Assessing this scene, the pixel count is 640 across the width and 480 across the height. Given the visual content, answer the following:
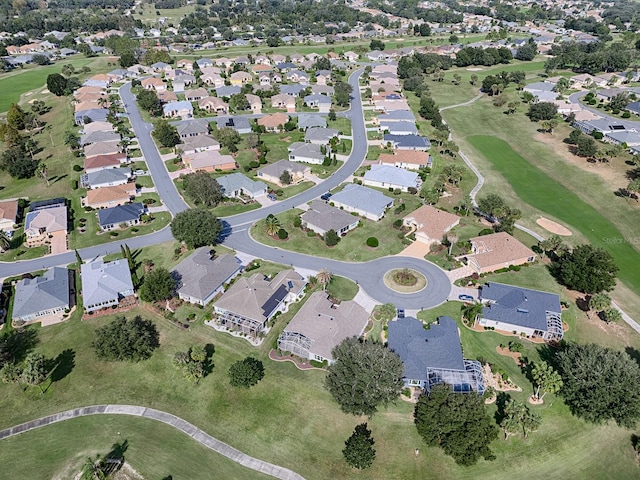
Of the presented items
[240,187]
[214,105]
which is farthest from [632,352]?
[214,105]

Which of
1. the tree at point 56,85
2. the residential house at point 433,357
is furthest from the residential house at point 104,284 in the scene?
the tree at point 56,85

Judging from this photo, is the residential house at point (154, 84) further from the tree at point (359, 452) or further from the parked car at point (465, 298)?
the tree at point (359, 452)

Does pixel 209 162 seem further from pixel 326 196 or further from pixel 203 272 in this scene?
pixel 203 272

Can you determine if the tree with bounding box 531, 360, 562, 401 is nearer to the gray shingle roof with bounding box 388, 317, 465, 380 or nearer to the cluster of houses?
the gray shingle roof with bounding box 388, 317, 465, 380

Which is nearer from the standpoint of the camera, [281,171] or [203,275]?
[203,275]

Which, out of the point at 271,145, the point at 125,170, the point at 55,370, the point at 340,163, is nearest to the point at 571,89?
the point at 340,163

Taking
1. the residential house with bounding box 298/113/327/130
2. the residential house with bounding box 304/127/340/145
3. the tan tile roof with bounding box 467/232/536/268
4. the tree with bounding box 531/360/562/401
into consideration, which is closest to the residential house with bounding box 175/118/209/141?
the residential house with bounding box 298/113/327/130
